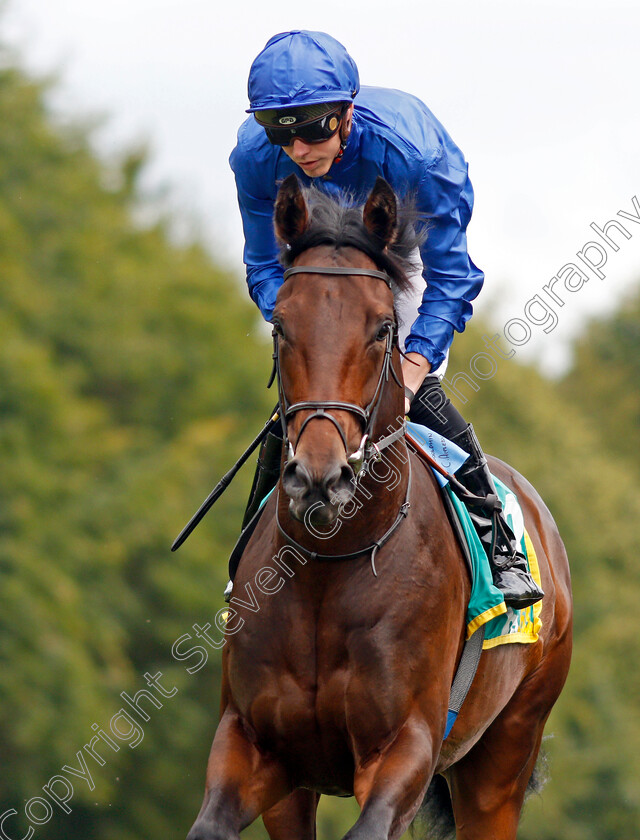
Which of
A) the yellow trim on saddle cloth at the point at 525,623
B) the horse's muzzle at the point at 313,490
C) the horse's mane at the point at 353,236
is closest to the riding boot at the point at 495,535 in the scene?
the yellow trim on saddle cloth at the point at 525,623

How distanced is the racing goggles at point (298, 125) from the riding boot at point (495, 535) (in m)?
1.62

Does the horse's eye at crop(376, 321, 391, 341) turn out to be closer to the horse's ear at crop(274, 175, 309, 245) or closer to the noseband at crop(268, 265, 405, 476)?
the noseband at crop(268, 265, 405, 476)

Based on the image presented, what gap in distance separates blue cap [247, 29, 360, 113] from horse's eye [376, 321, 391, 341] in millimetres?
1030

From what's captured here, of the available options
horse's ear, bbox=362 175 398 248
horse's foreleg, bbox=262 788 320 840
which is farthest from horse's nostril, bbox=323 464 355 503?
horse's foreleg, bbox=262 788 320 840

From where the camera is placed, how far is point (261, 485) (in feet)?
18.9

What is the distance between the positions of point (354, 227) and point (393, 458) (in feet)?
2.99

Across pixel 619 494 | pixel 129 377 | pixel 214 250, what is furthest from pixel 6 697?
pixel 619 494

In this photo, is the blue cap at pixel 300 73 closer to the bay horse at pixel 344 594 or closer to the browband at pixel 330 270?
the bay horse at pixel 344 594

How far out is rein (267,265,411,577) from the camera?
174 inches

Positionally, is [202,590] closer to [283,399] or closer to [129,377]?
[129,377]

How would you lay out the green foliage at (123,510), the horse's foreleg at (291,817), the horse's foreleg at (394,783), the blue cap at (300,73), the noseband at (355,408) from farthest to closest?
the green foliage at (123,510), the horse's foreleg at (291,817), the blue cap at (300,73), the horse's foreleg at (394,783), the noseband at (355,408)

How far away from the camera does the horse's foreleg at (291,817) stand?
5723mm

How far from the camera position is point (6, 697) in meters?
20.6

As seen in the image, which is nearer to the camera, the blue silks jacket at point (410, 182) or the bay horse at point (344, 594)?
the bay horse at point (344, 594)
